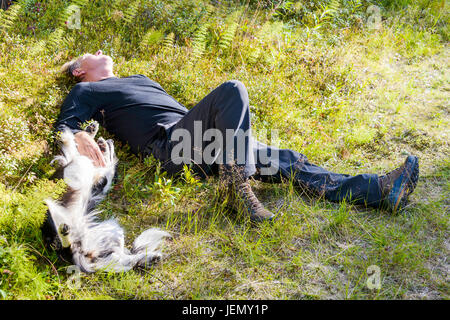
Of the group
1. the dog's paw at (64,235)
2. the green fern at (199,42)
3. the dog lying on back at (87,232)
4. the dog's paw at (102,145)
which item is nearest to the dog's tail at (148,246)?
the dog lying on back at (87,232)

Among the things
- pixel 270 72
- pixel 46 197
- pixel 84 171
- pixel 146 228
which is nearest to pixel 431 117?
pixel 270 72

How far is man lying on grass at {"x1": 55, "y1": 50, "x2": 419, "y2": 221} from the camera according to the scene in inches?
137

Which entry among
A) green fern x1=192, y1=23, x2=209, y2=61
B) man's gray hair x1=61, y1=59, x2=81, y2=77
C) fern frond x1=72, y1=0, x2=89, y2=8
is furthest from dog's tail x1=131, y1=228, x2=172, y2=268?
fern frond x1=72, y1=0, x2=89, y2=8

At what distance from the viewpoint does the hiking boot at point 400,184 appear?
353 cm

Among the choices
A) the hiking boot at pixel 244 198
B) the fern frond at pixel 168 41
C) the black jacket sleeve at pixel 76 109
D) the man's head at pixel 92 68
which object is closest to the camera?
the hiking boot at pixel 244 198

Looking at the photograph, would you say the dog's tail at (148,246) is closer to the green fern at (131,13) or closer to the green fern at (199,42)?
the green fern at (199,42)

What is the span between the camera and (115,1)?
586 cm

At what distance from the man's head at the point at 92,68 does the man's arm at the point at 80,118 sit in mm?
480

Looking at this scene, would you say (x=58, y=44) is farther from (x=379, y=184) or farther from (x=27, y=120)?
(x=379, y=184)

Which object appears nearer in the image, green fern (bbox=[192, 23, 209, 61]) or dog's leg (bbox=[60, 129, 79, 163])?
dog's leg (bbox=[60, 129, 79, 163])

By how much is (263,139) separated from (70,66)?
2550mm

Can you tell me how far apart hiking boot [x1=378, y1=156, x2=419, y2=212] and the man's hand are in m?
2.77

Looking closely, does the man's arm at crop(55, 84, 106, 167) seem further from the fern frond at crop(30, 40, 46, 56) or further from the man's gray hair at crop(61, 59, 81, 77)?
the fern frond at crop(30, 40, 46, 56)

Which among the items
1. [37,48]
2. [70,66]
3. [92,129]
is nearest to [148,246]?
[92,129]
